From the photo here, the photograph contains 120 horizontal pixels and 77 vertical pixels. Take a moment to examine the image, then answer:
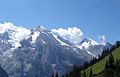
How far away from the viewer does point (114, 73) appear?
115500mm

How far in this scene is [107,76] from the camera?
352ft

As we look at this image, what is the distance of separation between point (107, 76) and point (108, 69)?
9.29 ft

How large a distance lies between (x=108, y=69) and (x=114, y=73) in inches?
265

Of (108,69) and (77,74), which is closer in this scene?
(108,69)

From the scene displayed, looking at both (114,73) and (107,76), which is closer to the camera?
(107,76)

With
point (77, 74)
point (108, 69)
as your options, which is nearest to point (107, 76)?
point (108, 69)

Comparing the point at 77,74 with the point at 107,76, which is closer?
the point at 107,76

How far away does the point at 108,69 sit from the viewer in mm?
109500

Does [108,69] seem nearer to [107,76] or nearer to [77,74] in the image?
[107,76]

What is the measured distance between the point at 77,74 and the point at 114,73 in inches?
443

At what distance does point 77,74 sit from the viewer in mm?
117625

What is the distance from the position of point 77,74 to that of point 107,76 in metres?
13.0
